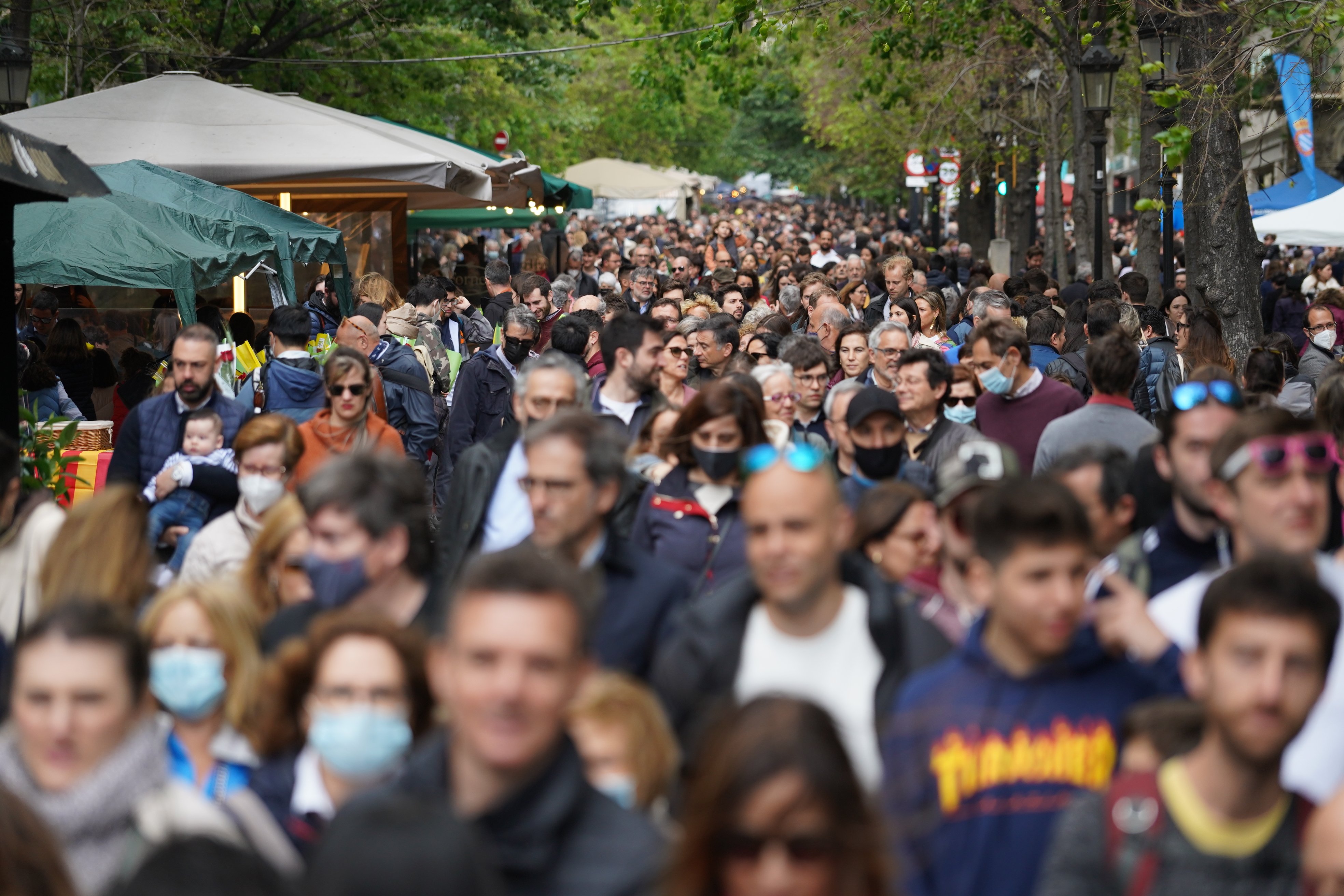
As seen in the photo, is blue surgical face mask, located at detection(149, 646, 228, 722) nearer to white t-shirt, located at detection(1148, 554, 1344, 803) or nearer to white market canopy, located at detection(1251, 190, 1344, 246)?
white t-shirt, located at detection(1148, 554, 1344, 803)

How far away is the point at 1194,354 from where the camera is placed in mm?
10539

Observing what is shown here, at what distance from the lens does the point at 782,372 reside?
822cm

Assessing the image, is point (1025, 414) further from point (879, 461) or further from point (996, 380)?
point (879, 461)

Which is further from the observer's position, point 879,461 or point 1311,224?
point 1311,224

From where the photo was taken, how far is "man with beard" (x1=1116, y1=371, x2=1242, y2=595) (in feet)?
15.9

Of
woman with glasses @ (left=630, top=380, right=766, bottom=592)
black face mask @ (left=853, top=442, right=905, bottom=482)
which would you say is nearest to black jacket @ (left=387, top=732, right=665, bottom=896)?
woman with glasses @ (left=630, top=380, right=766, bottom=592)

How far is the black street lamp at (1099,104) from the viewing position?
57.6ft

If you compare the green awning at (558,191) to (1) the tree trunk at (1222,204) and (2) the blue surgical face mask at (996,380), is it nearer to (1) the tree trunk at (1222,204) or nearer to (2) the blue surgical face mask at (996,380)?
(1) the tree trunk at (1222,204)

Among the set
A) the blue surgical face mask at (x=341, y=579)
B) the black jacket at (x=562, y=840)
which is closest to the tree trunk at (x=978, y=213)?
the blue surgical face mask at (x=341, y=579)

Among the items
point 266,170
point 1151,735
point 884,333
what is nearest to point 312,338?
point 266,170

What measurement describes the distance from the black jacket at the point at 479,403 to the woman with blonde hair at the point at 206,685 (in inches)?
211

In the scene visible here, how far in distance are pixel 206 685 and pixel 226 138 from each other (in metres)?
12.7

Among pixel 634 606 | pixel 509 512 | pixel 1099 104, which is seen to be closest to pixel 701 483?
pixel 509 512

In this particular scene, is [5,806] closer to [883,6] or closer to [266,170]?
[266,170]
